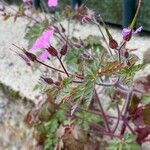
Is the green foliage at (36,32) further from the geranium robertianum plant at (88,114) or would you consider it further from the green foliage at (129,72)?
the green foliage at (129,72)

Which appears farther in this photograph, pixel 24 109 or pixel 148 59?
pixel 24 109

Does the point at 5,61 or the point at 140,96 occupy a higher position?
the point at 5,61

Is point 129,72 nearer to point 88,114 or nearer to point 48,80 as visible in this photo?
point 48,80

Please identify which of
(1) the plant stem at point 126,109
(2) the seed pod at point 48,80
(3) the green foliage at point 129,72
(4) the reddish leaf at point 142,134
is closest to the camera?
(3) the green foliage at point 129,72

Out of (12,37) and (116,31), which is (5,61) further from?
(116,31)

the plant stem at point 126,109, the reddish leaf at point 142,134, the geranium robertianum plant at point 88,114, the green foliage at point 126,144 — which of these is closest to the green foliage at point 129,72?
the geranium robertianum plant at point 88,114

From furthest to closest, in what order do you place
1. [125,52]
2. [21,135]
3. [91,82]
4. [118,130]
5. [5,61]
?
[5,61]
[21,135]
[118,130]
[125,52]
[91,82]

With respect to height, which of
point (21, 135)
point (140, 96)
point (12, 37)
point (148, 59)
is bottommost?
point (21, 135)

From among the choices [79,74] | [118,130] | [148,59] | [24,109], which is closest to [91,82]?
[79,74]

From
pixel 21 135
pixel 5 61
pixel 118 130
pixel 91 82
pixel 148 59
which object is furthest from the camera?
pixel 5 61

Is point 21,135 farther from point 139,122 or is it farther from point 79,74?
point 79,74
